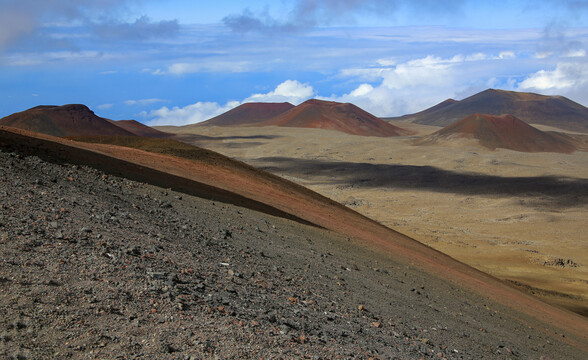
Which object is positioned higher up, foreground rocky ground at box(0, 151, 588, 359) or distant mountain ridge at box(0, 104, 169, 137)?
distant mountain ridge at box(0, 104, 169, 137)

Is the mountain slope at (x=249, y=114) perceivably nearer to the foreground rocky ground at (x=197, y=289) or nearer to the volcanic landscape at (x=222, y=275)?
the volcanic landscape at (x=222, y=275)

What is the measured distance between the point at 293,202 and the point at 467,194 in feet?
116

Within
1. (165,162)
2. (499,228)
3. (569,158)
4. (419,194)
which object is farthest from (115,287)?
(569,158)

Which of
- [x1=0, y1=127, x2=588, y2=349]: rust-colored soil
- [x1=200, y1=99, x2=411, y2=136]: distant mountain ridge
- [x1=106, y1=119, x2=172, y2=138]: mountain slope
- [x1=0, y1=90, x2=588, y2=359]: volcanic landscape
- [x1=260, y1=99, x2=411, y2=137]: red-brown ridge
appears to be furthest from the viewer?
[x1=200, y1=99, x2=411, y2=136]: distant mountain ridge

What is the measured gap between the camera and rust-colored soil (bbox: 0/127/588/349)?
13.9 metres

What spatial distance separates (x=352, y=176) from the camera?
57.9 metres

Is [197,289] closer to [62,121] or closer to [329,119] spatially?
[62,121]

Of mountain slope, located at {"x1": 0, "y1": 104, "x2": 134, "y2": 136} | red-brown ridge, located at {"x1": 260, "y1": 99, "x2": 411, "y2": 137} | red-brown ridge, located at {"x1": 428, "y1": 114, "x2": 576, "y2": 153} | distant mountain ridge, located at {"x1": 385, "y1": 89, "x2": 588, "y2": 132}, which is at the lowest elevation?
mountain slope, located at {"x1": 0, "y1": 104, "x2": 134, "y2": 136}

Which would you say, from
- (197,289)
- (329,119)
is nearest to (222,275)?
(197,289)

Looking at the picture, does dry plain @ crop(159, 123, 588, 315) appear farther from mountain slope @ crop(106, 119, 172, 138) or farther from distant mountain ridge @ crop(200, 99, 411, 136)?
distant mountain ridge @ crop(200, 99, 411, 136)

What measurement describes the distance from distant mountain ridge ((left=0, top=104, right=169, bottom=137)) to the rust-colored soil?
4865 cm

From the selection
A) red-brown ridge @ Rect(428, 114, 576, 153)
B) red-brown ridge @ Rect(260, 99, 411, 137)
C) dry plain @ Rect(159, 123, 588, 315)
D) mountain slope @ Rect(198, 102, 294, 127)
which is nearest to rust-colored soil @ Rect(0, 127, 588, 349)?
dry plain @ Rect(159, 123, 588, 315)

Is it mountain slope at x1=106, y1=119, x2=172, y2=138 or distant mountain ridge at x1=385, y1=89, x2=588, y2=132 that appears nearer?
mountain slope at x1=106, y1=119, x2=172, y2=138

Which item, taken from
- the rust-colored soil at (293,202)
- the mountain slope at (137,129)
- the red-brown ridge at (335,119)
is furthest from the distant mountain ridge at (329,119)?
the rust-colored soil at (293,202)
